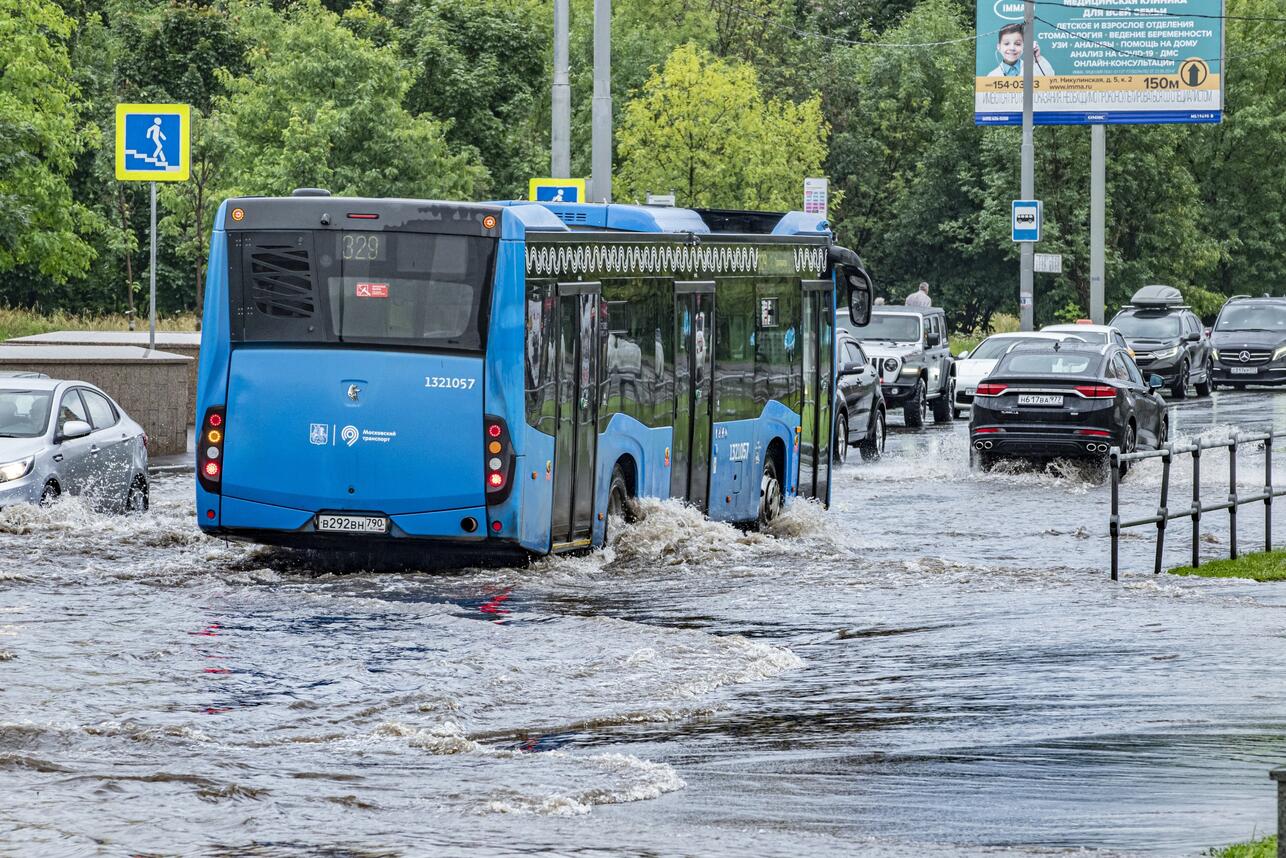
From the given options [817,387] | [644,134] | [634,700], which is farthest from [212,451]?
[644,134]

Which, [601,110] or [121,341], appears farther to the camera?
[121,341]

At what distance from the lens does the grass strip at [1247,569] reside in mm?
16672

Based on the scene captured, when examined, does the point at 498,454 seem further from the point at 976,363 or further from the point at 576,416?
the point at 976,363

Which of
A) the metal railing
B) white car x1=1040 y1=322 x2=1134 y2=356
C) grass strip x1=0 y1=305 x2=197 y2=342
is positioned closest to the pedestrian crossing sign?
the metal railing

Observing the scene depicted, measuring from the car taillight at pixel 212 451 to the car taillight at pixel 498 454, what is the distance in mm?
1845

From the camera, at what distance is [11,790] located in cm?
859

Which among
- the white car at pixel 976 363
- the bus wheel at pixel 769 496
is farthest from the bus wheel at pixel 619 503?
the white car at pixel 976 363

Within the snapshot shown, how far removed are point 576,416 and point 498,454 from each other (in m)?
1.24

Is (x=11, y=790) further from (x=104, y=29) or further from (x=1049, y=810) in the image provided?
(x=104, y=29)

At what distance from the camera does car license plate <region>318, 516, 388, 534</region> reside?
1533 cm

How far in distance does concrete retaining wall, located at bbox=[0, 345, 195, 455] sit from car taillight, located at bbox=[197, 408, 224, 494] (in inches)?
504

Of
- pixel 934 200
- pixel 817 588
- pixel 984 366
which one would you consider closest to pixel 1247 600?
pixel 817 588

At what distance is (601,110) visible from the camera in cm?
2653

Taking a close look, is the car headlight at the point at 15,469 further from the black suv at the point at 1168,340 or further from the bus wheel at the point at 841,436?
the black suv at the point at 1168,340
